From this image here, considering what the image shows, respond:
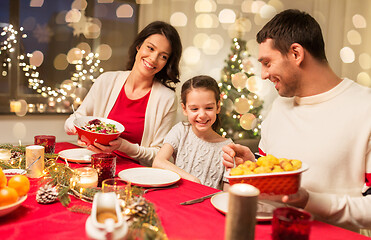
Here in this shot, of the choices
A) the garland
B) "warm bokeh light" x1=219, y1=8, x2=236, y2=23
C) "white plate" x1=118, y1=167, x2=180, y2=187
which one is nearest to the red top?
"white plate" x1=118, y1=167, x2=180, y2=187

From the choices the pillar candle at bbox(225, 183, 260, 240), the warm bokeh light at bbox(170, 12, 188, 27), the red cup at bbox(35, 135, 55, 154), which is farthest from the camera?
the warm bokeh light at bbox(170, 12, 188, 27)

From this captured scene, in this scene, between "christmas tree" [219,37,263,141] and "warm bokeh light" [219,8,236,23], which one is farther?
"warm bokeh light" [219,8,236,23]

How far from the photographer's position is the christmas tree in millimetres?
4352

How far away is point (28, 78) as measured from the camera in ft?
11.8

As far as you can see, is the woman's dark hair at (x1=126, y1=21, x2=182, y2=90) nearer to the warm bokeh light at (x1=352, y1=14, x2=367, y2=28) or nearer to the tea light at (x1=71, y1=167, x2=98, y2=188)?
the tea light at (x1=71, y1=167, x2=98, y2=188)

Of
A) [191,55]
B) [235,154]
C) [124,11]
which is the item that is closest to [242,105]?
[191,55]

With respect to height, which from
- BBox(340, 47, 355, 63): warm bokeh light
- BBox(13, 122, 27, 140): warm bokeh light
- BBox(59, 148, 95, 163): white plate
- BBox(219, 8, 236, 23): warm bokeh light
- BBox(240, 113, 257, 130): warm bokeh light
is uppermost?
BBox(219, 8, 236, 23): warm bokeh light

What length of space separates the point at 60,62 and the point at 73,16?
1.80 feet

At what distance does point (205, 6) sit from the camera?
14.4ft

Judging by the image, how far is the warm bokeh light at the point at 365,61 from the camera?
473 centimetres

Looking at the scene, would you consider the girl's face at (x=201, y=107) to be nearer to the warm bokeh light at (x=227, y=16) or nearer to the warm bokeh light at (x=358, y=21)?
the warm bokeh light at (x=227, y=16)

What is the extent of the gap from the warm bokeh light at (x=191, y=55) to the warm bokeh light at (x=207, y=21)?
32 cm

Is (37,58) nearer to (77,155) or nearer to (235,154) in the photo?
(77,155)

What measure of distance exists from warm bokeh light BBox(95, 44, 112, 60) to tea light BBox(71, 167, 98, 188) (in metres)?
2.87
